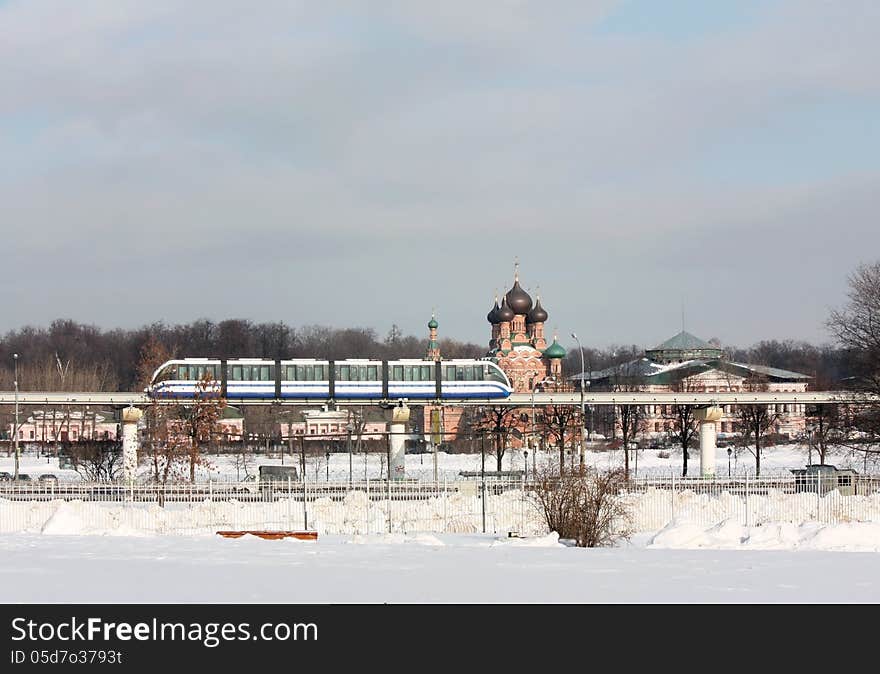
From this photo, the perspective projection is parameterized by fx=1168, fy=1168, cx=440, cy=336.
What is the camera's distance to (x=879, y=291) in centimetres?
5569

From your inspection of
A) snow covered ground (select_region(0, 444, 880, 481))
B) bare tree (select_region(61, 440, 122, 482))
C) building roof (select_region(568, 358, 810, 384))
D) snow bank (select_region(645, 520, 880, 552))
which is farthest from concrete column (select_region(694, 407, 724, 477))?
building roof (select_region(568, 358, 810, 384))

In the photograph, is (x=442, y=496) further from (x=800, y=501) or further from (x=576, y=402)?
(x=576, y=402)

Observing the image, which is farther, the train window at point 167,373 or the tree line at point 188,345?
the tree line at point 188,345

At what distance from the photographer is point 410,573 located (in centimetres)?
1873

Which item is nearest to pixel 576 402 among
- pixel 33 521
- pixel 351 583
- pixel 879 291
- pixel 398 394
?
pixel 398 394

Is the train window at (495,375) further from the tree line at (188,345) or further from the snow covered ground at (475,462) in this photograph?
the tree line at (188,345)

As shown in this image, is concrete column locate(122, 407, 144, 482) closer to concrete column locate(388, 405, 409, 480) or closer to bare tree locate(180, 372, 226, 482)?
bare tree locate(180, 372, 226, 482)

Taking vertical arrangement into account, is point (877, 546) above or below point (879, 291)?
below

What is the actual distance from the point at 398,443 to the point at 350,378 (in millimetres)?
6374

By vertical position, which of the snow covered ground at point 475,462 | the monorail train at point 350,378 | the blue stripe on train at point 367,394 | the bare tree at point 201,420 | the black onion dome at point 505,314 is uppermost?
the black onion dome at point 505,314

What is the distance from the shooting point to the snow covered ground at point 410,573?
16.1 meters

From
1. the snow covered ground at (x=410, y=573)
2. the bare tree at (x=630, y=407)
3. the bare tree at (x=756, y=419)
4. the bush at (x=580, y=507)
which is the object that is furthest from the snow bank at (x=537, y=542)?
the bare tree at (x=630, y=407)

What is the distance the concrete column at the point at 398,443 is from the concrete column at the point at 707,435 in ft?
54.3
